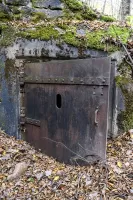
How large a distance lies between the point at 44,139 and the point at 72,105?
0.88 meters

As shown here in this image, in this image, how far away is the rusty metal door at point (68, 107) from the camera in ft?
9.60

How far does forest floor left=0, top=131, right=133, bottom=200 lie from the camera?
8.86 ft

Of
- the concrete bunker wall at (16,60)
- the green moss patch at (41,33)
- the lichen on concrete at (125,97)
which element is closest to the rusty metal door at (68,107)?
the concrete bunker wall at (16,60)

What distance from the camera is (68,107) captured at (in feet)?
10.9

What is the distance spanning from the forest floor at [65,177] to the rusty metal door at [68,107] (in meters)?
0.20

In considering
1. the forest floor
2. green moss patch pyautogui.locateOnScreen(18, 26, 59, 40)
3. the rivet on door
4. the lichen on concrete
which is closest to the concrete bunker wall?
green moss patch pyautogui.locateOnScreen(18, 26, 59, 40)

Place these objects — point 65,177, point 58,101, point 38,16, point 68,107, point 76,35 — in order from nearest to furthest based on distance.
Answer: point 65,177 → point 68,107 → point 58,101 → point 76,35 → point 38,16

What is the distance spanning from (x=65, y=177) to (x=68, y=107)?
903mm

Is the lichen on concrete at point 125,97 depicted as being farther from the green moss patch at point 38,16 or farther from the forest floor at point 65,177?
the green moss patch at point 38,16

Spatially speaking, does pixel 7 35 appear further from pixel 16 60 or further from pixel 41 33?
pixel 41 33

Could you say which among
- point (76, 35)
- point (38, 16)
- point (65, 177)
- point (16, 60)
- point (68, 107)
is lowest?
point (65, 177)

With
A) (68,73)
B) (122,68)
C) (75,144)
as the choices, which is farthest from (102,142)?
(122,68)

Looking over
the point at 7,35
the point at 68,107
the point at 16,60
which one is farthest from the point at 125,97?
the point at 7,35

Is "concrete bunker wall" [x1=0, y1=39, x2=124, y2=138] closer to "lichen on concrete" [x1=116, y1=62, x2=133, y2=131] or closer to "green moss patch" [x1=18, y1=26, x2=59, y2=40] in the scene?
"green moss patch" [x1=18, y1=26, x2=59, y2=40]
